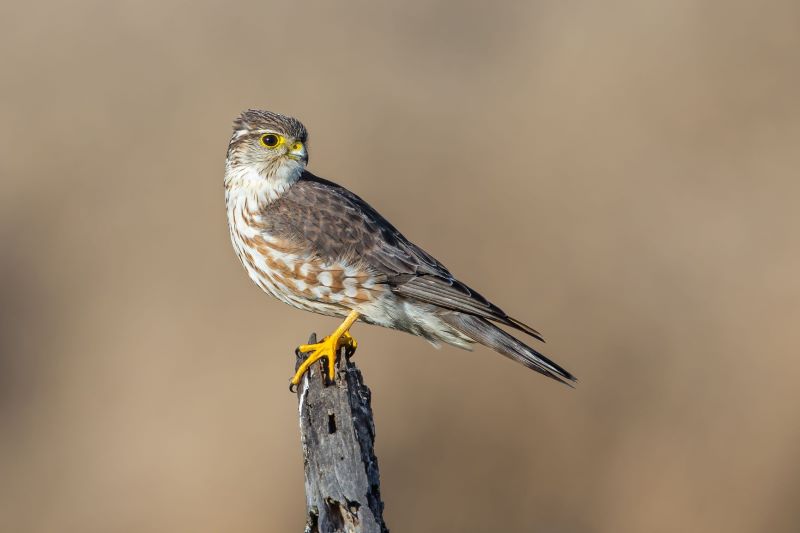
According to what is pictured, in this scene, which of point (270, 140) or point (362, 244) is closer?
point (362, 244)

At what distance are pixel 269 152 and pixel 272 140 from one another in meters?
0.09

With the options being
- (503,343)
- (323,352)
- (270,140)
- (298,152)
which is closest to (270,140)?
(270,140)

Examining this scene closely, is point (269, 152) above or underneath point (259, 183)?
above

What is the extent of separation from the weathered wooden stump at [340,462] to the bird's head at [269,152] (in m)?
1.85

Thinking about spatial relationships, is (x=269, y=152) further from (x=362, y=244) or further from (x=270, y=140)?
(x=362, y=244)

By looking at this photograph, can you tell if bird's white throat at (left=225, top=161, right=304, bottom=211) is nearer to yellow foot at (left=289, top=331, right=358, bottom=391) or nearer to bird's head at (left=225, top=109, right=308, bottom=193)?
bird's head at (left=225, top=109, right=308, bottom=193)

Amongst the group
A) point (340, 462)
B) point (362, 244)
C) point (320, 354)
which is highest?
point (362, 244)

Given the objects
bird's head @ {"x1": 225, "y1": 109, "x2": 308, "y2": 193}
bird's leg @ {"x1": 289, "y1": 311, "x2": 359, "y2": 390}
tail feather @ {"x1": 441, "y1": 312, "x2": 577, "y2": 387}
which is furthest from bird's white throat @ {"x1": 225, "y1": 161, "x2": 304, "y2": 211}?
tail feather @ {"x1": 441, "y1": 312, "x2": 577, "y2": 387}

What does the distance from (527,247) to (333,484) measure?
783cm

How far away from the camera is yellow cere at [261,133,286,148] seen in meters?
7.70

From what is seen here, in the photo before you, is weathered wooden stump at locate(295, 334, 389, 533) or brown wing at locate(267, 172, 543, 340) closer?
weathered wooden stump at locate(295, 334, 389, 533)

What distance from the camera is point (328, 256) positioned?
24.7 ft

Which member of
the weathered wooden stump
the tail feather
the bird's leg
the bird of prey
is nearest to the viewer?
the weathered wooden stump

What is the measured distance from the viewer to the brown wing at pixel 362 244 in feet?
24.8
